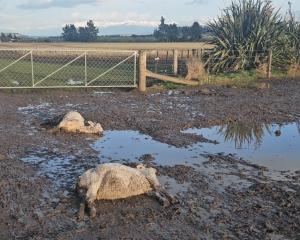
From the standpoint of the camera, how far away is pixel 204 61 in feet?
72.0

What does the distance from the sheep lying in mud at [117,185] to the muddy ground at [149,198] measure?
5.5 inches

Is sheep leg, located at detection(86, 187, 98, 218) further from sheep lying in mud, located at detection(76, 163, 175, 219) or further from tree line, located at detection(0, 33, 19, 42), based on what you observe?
tree line, located at detection(0, 33, 19, 42)

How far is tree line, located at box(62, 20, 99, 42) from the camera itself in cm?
8502

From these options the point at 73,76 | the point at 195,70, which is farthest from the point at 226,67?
the point at 73,76

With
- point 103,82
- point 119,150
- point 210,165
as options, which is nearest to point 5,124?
point 119,150

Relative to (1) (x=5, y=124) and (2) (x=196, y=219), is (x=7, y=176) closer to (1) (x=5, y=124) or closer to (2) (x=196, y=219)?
(2) (x=196, y=219)

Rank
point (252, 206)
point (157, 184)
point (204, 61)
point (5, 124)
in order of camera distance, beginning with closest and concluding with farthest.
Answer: point (252, 206)
point (157, 184)
point (5, 124)
point (204, 61)

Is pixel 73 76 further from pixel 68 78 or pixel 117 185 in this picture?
pixel 117 185

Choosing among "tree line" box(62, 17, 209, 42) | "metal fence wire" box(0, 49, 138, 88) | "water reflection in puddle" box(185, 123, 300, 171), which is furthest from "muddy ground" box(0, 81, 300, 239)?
"tree line" box(62, 17, 209, 42)

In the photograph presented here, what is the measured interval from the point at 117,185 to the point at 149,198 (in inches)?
18.4

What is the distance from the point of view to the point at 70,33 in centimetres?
9469

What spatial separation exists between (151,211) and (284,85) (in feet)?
48.8

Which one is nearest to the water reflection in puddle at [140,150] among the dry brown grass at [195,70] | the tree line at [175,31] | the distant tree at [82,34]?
the dry brown grass at [195,70]

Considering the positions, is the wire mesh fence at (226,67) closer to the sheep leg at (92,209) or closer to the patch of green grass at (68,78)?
the patch of green grass at (68,78)
